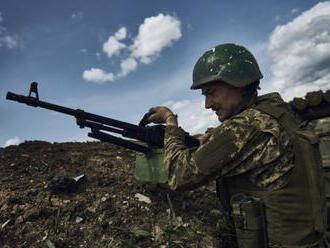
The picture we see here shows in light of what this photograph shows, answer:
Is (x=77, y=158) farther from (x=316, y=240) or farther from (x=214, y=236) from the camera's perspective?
(x=316, y=240)

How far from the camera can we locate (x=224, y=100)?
2.88 m

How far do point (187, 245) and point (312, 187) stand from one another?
1.90 meters

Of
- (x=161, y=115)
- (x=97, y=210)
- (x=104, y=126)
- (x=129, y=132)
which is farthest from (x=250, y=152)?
(x=97, y=210)

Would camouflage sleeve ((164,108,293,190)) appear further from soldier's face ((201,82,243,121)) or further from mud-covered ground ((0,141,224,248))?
mud-covered ground ((0,141,224,248))

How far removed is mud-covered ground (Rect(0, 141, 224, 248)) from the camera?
3.89m

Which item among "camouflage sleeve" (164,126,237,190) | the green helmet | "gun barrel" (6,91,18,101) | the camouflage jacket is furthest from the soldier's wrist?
"gun barrel" (6,91,18,101)

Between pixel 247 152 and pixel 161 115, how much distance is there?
4.69 feet

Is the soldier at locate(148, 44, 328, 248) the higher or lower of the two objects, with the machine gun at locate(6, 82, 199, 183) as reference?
lower

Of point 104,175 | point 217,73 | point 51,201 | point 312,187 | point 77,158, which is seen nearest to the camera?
point 312,187

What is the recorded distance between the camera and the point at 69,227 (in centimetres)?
420

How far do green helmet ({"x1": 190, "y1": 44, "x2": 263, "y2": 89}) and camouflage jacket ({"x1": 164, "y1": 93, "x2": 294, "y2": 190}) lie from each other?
43cm

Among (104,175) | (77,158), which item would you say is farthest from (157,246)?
(77,158)

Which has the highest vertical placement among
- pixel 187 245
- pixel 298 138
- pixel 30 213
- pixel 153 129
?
pixel 153 129

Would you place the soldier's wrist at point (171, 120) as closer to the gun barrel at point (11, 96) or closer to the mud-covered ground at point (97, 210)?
the mud-covered ground at point (97, 210)
